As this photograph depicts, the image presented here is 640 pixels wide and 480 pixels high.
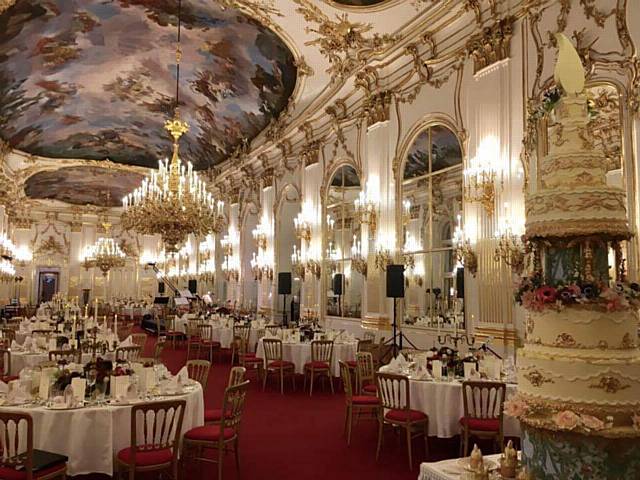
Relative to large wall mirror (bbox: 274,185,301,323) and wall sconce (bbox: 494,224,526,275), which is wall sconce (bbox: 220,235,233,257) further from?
wall sconce (bbox: 494,224,526,275)

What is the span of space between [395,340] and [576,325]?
8.32m

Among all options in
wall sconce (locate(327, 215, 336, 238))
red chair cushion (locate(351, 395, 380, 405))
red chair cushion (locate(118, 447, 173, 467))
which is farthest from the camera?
wall sconce (locate(327, 215, 336, 238))

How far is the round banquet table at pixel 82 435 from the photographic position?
5.15 meters

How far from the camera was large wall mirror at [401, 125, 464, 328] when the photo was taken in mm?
10531

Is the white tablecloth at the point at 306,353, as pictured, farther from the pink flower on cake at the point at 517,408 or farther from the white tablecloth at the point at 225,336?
the pink flower on cake at the point at 517,408

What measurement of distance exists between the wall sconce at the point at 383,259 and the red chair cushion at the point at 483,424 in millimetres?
5967

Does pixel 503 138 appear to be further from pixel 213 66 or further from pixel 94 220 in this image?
pixel 94 220

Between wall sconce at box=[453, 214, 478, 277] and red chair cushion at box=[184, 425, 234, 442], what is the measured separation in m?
5.36

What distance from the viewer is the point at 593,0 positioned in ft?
25.2

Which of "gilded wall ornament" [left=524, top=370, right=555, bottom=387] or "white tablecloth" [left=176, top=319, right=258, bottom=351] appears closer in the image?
"gilded wall ornament" [left=524, top=370, right=555, bottom=387]

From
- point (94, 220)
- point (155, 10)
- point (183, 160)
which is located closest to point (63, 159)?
point (183, 160)

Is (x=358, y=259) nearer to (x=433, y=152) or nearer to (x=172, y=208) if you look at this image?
(x=433, y=152)

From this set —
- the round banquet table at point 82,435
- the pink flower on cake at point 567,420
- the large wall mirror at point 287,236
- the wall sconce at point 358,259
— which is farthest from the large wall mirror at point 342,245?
the pink flower on cake at point 567,420

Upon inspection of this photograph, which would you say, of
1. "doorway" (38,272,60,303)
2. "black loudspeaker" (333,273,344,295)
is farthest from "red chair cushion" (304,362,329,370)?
"doorway" (38,272,60,303)
